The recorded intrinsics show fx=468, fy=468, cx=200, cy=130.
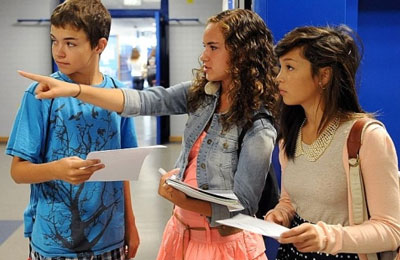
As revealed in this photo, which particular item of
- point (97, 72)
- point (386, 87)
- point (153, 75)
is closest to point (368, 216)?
point (97, 72)

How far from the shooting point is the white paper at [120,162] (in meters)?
1.48

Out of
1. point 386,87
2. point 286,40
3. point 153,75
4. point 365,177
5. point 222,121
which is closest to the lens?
point 365,177

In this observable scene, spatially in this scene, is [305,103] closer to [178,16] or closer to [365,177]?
[365,177]

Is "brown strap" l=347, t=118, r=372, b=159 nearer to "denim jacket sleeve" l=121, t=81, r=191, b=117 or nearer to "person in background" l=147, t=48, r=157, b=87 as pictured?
"denim jacket sleeve" l=121, t=81, r=191, b=117

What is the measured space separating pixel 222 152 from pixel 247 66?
30 cm

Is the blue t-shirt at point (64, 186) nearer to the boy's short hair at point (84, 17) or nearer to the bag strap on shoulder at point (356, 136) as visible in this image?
the boy's short hair at point (84, 17)

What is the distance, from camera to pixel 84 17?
1635 mm

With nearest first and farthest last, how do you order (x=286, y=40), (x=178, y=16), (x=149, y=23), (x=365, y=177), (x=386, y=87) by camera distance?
(x=365, y=177)
(x=286, y=40)
(x=386, y=87)
(x=178, y=16)
(x=149, y=23)

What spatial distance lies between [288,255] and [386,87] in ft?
4.05

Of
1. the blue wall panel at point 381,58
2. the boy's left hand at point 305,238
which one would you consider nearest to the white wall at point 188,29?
the blue wall panel at point 381,58

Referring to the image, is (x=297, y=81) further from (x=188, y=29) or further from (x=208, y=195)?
(x=188, y=29)

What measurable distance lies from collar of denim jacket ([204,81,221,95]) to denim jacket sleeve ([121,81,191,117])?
0.12m

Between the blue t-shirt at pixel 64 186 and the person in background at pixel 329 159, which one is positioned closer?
the person in background at pixel 329 159

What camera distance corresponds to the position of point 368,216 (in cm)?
131
